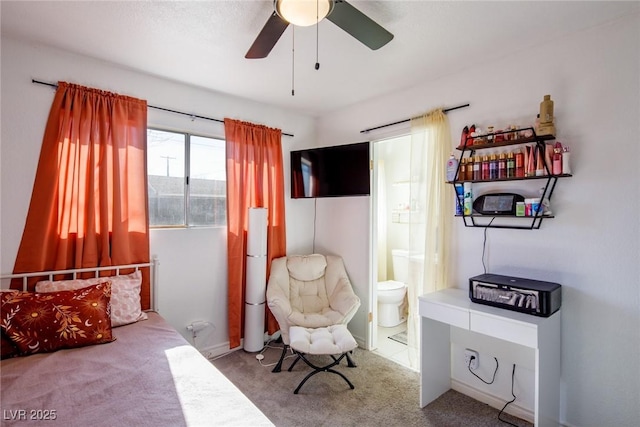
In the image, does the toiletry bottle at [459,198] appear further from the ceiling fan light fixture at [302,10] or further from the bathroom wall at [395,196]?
the bathroom wall at [395,196]

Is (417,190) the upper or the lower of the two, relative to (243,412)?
upper

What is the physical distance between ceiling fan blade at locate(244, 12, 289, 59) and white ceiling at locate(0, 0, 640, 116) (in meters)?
0.23

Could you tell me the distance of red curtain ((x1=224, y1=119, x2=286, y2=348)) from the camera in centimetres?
302

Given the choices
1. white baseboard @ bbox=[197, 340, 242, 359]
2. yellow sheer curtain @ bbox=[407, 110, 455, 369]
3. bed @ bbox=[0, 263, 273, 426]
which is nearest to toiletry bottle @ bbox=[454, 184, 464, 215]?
yellow sheer curtain @ bbox=[407, 110, 455, 369]

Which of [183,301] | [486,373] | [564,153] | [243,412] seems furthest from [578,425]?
[183,301]

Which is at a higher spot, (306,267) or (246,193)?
(246,193)

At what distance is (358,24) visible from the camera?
1515 millimetres

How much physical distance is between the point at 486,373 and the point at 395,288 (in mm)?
1410

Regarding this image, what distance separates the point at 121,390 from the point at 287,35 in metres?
2.19

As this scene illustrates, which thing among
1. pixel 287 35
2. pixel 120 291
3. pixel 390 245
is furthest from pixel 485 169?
pixel 120 291

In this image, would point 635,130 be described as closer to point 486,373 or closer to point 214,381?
point 486,373

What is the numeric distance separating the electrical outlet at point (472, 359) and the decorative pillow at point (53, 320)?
253 cm

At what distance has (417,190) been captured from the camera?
2.72 meters

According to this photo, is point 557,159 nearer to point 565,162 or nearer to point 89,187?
point 565,162
